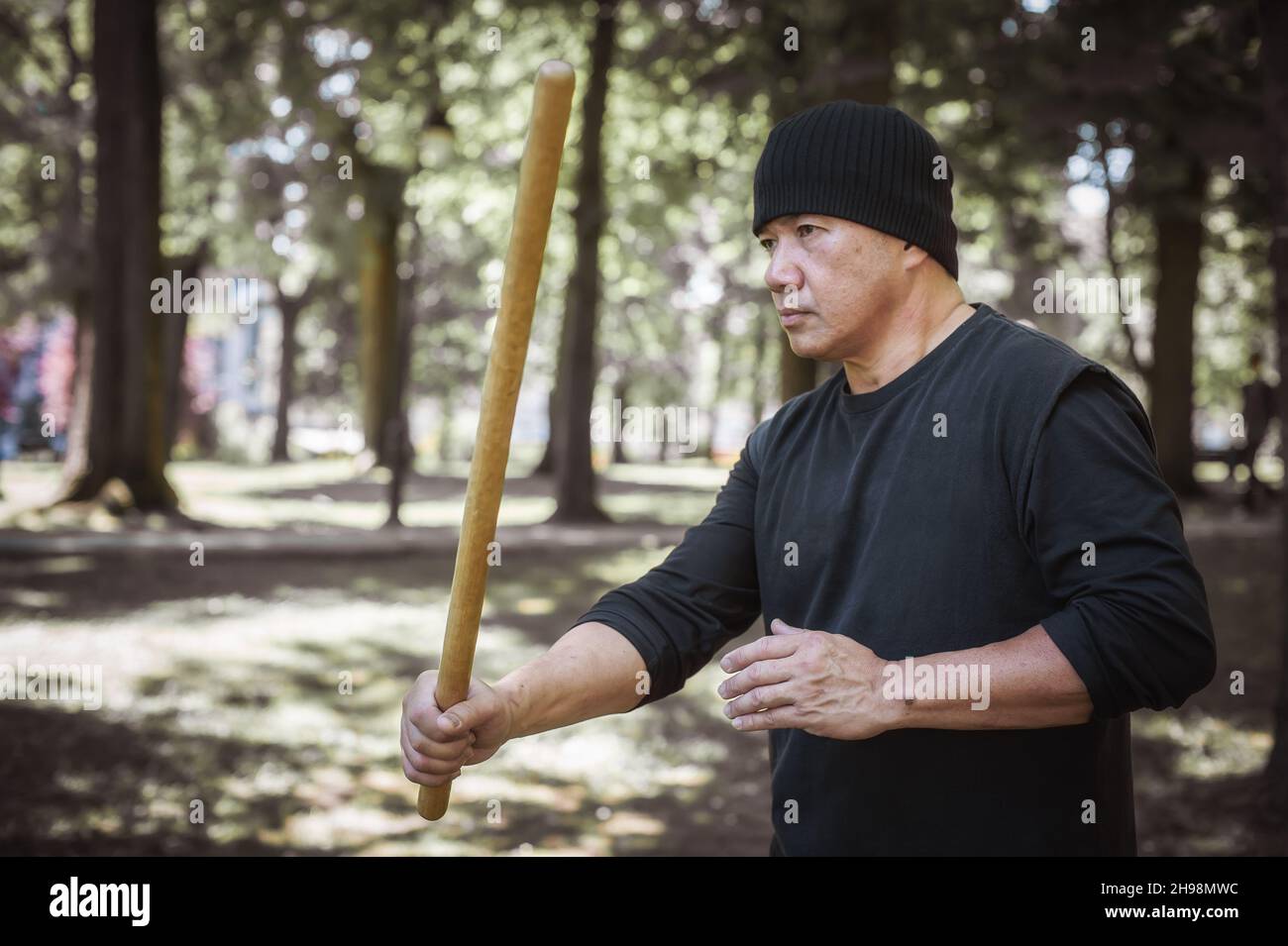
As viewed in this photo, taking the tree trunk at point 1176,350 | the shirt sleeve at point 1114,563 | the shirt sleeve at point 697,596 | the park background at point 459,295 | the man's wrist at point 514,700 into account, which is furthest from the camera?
the tree trunk at point 1176,350

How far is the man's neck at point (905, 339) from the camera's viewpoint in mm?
2342

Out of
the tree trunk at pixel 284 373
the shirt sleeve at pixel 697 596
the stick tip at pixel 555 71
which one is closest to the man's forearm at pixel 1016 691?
the shirt sleeve at pixel 697 596

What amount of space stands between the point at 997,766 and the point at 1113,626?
16.0 inches

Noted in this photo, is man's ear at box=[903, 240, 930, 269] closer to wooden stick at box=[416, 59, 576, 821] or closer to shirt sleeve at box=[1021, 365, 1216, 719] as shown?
shirt sleeve at box=[1021, 365, 1216, 719]

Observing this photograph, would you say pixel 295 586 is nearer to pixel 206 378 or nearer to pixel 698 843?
pixel 698 843

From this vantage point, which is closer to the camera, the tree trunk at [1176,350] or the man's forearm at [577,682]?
the man's forearm at [577,682]

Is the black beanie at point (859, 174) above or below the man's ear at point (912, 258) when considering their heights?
above

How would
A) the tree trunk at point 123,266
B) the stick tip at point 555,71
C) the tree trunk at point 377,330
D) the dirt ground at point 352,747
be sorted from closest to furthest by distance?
the stick tip at point 555,71
the dirt ground at point 352,747
the tree trunk at point 123,266
the tree trunk at point 377,330

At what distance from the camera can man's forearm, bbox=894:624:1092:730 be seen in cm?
189

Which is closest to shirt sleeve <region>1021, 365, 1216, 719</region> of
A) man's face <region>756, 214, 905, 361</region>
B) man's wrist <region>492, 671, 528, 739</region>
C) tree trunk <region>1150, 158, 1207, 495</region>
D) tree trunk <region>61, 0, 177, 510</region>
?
man's face <region>756, 214, 905, 361</region>

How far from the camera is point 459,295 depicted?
34469 mm

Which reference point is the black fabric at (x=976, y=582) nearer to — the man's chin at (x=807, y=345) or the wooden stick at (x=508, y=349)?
the man's chin at (x=807, y=345)

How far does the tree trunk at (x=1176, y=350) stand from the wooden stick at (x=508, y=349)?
1812cm
